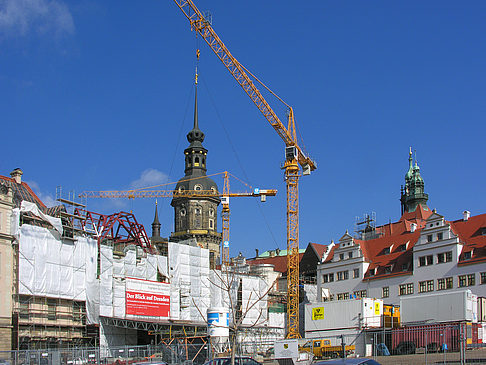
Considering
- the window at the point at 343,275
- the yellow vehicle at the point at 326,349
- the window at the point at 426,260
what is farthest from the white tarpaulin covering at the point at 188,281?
the yellow vehicle at the point at 326,349

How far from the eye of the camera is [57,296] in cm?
5766

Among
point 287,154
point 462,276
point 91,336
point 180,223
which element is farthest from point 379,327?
point 180,223

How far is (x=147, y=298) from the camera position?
218 ft

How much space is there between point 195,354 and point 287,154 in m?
53.9

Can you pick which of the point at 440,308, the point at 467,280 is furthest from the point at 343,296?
the point at 440,308

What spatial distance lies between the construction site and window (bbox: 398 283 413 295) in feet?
0.47

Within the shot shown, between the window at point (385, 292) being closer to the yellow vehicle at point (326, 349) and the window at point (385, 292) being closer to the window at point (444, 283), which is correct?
the window at point (444, 283)

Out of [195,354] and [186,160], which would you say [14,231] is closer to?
[195,354]

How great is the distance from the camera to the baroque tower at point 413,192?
133375mm

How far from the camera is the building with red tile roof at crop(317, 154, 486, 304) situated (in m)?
64.3

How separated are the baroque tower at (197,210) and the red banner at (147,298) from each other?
39.9 m

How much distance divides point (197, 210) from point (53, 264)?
56116 millimetres

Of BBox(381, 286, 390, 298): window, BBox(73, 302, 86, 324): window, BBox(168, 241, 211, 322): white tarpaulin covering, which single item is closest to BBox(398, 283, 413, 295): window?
BBox(381, 286, 390, 298): window

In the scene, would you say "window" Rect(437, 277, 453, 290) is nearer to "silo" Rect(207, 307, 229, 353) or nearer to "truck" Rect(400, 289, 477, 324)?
"truck" Rect(400, 289, 477, 324)
